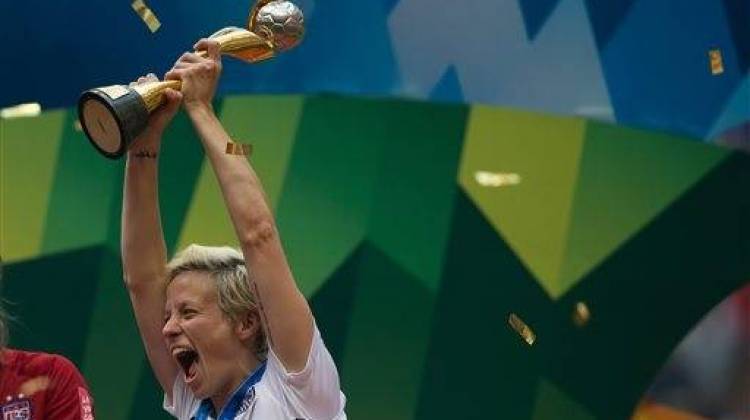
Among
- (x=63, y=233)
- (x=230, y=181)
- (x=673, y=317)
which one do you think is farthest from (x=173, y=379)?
(x=673, y=317)

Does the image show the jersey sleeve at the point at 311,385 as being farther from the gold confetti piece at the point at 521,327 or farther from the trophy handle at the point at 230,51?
the gold confetti piece at the point at 521,327

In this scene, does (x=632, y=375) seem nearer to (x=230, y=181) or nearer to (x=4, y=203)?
(x=4, y=203)

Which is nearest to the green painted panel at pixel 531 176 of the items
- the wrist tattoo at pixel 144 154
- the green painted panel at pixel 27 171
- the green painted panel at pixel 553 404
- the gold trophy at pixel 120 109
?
the green painted panel at pixel 553 404

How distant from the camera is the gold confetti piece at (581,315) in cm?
435

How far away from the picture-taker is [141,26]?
4219 mm

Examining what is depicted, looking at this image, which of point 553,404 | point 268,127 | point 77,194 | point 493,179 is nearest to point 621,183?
point 493,179

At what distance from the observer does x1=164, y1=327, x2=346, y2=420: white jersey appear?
268cm

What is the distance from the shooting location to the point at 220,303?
9.41 feet

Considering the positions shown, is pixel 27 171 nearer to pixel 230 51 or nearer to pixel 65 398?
pixel 230 51

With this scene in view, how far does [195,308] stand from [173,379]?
204 mm

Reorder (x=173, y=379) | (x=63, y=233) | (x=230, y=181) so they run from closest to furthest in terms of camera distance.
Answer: (x=230, y=181)
(x=173, y=379)
(x=63, y=233)

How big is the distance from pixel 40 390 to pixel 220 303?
1.12 feet

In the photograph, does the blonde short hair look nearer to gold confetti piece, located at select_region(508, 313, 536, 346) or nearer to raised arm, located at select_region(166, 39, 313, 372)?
→ raised arm, located at select_region(166, 39, 313, 372)

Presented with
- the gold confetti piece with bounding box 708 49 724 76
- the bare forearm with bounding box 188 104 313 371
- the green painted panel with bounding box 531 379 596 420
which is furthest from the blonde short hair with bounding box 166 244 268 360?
the gold confetti piece with bounding box 708 49 724 76
